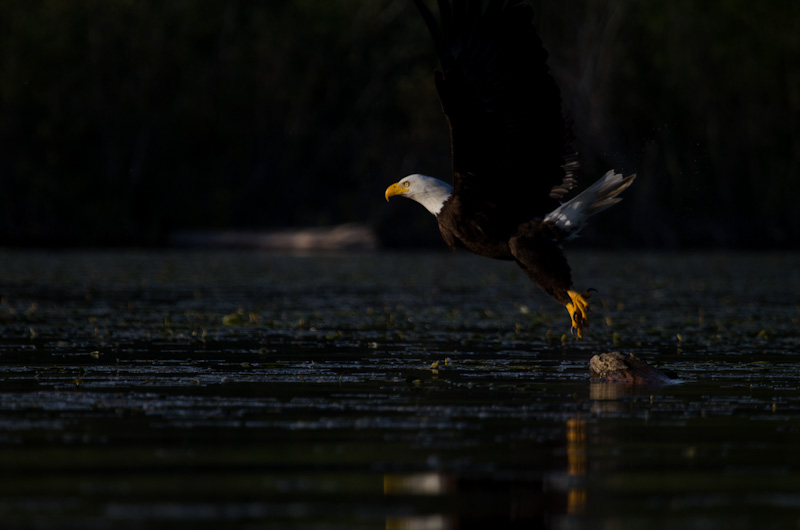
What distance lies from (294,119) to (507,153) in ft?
113

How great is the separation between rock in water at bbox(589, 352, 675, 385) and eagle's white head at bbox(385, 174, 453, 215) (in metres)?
1.60

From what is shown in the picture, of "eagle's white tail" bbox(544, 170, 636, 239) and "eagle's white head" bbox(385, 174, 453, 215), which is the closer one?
"eagle's white tail" bbox(544, 170, 636, 239)

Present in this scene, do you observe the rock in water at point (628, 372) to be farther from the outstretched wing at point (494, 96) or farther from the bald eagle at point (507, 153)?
the outstretched wing at point (494, 96)

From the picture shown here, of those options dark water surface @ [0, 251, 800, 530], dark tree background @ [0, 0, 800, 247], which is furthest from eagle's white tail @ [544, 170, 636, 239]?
dark tree background @ [0, 0, 800, 247]

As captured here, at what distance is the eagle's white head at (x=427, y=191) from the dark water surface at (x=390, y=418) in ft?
3.29

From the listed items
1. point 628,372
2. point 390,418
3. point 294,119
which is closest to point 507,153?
point 628,372

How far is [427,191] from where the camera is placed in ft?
29.1

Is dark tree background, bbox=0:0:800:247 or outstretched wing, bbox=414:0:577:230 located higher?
dark tree background, bbox=0:0:800:247

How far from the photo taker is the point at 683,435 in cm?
569

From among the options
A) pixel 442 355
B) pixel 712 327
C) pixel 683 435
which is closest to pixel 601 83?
pixel 712 327

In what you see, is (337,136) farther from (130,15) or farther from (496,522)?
(496,522)

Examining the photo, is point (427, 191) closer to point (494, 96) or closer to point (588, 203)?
point (494, 96)

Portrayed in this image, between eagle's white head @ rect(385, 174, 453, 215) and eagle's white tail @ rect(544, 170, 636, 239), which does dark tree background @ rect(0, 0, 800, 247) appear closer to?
eagle's white head @ rect(385, 174, 453, 215)

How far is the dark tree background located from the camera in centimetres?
3612
